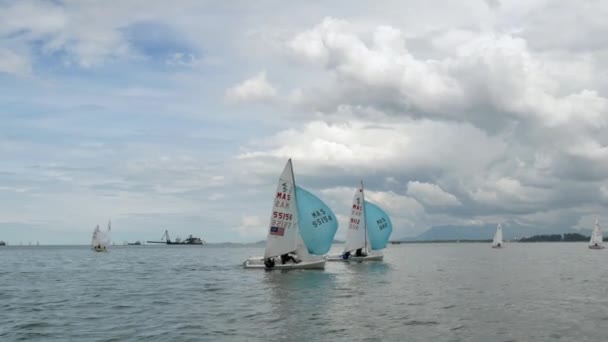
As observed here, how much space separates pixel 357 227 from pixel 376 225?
4578 mm

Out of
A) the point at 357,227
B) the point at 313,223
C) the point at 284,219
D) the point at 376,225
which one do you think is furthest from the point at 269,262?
the point at 376,225

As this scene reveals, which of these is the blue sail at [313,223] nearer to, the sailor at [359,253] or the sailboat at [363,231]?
the sailboat at [363,231]

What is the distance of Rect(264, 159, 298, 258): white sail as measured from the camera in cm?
5503

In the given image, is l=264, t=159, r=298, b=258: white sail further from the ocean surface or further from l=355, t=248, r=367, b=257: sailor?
l=355, t=248, r=367, b=257: sailor

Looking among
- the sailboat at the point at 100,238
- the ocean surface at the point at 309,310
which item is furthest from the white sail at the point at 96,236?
the ocean surface at the point at 309,310

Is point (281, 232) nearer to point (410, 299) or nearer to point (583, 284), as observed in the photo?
point (410, 299)

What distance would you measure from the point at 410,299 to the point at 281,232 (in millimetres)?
20232

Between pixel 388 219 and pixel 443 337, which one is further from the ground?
pixel 388 219

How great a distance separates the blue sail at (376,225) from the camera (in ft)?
257

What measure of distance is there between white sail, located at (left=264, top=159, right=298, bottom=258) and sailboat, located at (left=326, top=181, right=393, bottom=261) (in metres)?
19.7

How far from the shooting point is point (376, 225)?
259ft

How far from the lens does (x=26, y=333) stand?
85.9 feet

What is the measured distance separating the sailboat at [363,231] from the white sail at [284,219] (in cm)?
1969

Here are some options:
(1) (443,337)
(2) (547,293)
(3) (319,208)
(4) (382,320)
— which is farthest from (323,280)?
(1) (443,337)
